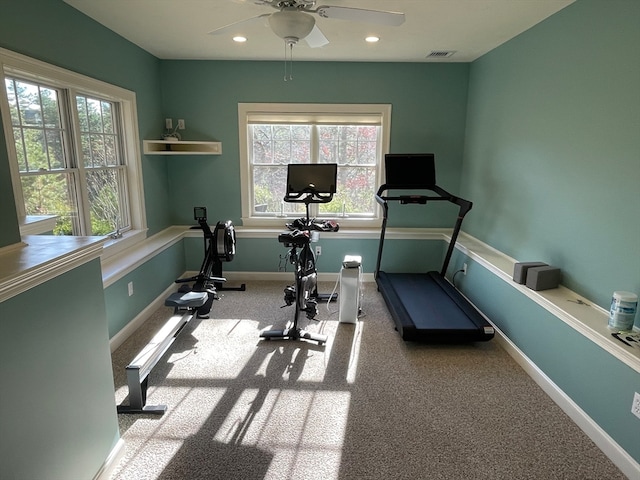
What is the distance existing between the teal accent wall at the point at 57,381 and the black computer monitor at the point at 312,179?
246cm

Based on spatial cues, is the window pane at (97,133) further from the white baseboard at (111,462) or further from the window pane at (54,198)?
the white baseboard at (111,462)

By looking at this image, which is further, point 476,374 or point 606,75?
point 476,374

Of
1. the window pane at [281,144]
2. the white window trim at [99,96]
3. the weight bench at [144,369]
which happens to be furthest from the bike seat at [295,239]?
the window pane at [281,144]

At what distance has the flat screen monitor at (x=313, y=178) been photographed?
404cm

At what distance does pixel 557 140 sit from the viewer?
3.01 metres

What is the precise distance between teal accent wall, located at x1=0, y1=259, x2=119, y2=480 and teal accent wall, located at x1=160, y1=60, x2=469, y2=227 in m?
3.30

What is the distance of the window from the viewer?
15.7 ft

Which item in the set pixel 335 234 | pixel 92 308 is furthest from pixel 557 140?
pixel 92 308

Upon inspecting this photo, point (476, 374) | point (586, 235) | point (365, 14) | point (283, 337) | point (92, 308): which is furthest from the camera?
point (283, 337)

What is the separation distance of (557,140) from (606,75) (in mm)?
609

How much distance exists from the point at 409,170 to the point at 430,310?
5.46 ft

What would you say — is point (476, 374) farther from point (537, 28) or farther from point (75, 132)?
point (75, 132)

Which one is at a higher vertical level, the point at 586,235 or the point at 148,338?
the point at 586,235

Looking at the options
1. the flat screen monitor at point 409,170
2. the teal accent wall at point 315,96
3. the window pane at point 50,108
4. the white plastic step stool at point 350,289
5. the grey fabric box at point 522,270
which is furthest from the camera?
the teal accent wall at point 315,96
